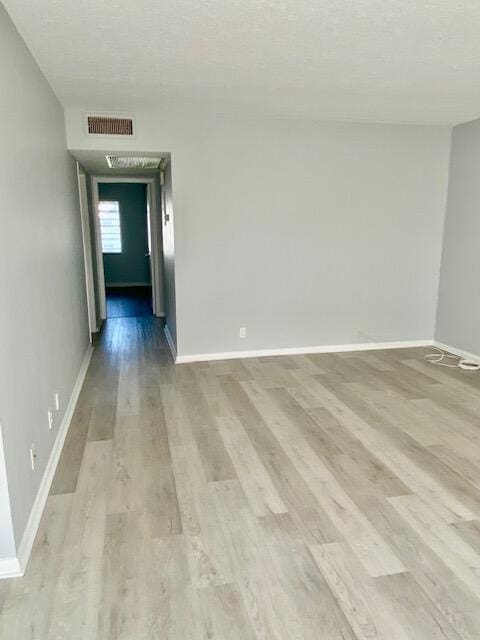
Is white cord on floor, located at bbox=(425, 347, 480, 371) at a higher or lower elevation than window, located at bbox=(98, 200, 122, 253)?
lower

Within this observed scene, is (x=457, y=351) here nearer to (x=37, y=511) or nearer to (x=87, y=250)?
(x=37, y=511)

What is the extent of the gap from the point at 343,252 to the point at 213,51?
9.03ft

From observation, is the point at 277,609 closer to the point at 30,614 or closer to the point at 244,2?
the point at 30,614

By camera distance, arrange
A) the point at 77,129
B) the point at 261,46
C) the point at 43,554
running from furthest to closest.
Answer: the point at 77,129 < the point at 261,46 < the point at 43,554

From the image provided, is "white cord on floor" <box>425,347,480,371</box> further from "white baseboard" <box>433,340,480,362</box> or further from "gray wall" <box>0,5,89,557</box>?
"gray wall" <box>0,5,89,557</box>

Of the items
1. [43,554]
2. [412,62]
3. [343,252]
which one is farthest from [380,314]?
[43,554]

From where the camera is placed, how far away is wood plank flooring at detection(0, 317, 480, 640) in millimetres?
1670

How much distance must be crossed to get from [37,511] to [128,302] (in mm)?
6777

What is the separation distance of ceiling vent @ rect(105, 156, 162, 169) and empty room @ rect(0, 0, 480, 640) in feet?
0.34

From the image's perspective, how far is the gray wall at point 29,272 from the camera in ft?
6.27

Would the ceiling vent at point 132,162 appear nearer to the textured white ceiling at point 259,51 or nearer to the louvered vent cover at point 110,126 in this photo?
the louvered vent cover at point 110,126

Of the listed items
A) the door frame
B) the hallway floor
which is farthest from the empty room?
the hallway floor

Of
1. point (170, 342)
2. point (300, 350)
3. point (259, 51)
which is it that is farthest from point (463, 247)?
point (170, 342)

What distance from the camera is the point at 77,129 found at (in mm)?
4152
